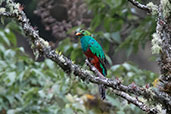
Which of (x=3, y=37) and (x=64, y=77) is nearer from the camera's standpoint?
(x=64, y=77)

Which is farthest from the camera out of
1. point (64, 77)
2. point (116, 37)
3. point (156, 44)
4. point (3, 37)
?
point (116, 37)

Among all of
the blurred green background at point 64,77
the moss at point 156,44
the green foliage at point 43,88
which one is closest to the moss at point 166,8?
the moss at point 156,44

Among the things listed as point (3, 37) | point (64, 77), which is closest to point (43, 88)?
point (64, 77)

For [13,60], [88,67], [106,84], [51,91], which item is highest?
[13,60]

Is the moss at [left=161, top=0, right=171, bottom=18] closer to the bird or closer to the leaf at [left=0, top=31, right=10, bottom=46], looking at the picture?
the bird

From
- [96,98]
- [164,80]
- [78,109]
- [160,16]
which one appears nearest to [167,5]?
[160,16]

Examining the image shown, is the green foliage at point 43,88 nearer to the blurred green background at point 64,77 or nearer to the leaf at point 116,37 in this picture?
the blurred green background at point 64,77

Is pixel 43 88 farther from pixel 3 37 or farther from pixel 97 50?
pixel 97 50

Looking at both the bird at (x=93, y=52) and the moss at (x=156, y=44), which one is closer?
the moss at (x=156, y=44)

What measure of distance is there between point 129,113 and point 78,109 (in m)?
0.65

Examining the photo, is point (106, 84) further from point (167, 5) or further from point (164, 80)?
point (167, 5)

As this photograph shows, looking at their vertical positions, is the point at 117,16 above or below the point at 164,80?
above

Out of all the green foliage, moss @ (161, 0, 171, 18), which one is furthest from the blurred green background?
moss @ (161, 0, 171, 18)

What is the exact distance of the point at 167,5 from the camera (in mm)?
1238
